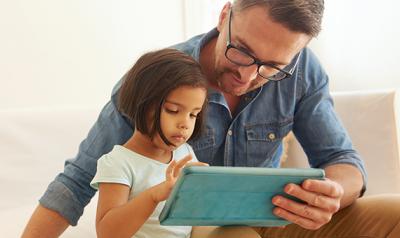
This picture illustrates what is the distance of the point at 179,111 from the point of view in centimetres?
92

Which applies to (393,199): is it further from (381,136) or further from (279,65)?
(381,136)

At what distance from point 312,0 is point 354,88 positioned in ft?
3.69

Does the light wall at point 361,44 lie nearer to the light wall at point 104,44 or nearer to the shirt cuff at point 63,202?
the light wall at point 104,44

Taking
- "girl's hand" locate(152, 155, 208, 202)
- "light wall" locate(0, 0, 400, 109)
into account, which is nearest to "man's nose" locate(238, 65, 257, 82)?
"girl's hand" locate(152, 155, 208, 202)

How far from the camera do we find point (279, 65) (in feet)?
3.53

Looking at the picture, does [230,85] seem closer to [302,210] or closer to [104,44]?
[302,210]

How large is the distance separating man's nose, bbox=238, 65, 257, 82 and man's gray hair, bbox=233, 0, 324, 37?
110mm

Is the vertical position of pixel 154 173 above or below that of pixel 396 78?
above

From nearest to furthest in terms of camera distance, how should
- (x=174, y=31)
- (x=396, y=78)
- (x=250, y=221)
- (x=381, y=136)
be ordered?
(x=250, y=221) < (x=381, y=136) < (x=396, y=78) < (x=174, y=31)

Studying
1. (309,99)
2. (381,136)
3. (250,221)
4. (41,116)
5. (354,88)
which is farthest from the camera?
(354,88)

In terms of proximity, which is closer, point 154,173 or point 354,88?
point 154,173

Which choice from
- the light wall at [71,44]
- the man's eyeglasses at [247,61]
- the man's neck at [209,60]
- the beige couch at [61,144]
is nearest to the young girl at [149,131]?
the man's eyeglasses at [247,61]

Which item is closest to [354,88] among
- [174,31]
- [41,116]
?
[174,31]

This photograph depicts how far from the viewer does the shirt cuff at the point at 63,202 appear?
107 centimetres
